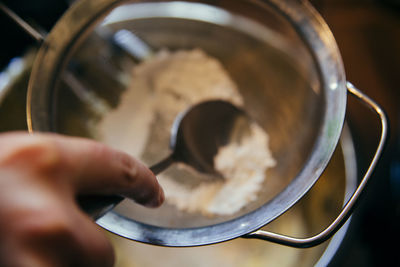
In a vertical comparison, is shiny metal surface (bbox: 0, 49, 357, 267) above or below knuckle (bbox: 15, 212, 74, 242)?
below

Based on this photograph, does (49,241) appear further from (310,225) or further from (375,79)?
(375,79)

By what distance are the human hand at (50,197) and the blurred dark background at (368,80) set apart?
1.12ft

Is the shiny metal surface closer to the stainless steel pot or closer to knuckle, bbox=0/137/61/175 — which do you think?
the stainless steel pot

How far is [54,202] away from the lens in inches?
7.2

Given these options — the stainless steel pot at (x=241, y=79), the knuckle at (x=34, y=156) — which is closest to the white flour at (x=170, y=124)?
the stainless steel pot at (x=241, y=79)

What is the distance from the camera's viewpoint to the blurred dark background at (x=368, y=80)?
1.62 ft

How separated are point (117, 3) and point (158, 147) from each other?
0.21 m

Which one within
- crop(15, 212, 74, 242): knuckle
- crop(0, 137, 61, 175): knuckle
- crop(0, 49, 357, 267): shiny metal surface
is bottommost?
crop(0, 49, 357, 267): shiny metal surface

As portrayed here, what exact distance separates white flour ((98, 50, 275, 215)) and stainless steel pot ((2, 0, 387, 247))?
2 centimetres

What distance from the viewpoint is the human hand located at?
6.8 inches

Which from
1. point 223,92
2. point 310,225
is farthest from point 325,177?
point 223,92

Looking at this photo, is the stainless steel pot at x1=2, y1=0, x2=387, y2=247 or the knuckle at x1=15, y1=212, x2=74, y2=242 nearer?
the knuckle at x1=15, y1=212, x2=74, y2=242

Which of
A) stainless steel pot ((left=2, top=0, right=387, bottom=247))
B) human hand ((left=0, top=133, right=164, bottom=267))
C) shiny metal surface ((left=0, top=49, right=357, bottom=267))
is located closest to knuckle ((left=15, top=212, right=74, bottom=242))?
human hand ((left=0, top=133, right=164, bottom=267))

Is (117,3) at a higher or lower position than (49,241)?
higher
